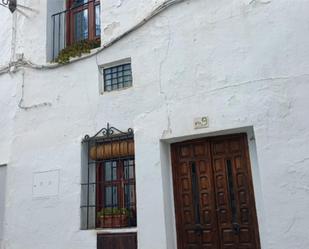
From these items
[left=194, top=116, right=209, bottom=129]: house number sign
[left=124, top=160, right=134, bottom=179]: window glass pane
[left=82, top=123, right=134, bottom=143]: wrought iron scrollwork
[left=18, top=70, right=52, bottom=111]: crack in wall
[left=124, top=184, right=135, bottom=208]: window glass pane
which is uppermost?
[left=18, top=70, right=52, bottom=111]: crack in wall

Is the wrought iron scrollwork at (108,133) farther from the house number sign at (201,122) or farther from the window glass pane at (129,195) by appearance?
the house number sign at (201,122)

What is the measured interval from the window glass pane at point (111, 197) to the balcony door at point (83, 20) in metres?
2.43

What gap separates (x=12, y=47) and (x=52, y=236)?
325 centimetres

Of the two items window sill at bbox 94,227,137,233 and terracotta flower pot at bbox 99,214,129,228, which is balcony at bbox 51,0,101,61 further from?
window sill at bbox 94,227,137,233

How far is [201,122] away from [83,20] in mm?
3130

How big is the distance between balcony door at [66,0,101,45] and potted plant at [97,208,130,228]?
2.76 metres

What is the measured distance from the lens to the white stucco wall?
4.43 m

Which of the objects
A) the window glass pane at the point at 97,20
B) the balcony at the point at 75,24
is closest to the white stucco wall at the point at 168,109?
the balcony at the point at 75,24

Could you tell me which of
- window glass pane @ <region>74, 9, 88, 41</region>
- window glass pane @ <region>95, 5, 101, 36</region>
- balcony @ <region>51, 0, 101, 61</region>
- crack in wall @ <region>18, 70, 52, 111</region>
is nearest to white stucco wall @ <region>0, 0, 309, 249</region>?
crack in wall @ <region>18, 70, 52, 111</region>

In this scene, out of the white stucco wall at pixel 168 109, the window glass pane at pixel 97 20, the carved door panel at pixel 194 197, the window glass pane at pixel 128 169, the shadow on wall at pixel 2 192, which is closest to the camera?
the white stucco wall at pixel 168 109

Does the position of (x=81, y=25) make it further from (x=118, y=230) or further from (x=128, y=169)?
(x=118, y=230)

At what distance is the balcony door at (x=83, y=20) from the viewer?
6582mm

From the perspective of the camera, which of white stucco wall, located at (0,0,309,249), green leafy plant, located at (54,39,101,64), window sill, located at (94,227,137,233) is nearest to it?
white stucco wall, located at (0,0,309,249)

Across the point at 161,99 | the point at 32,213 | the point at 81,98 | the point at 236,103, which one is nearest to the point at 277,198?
the point at 236,103
